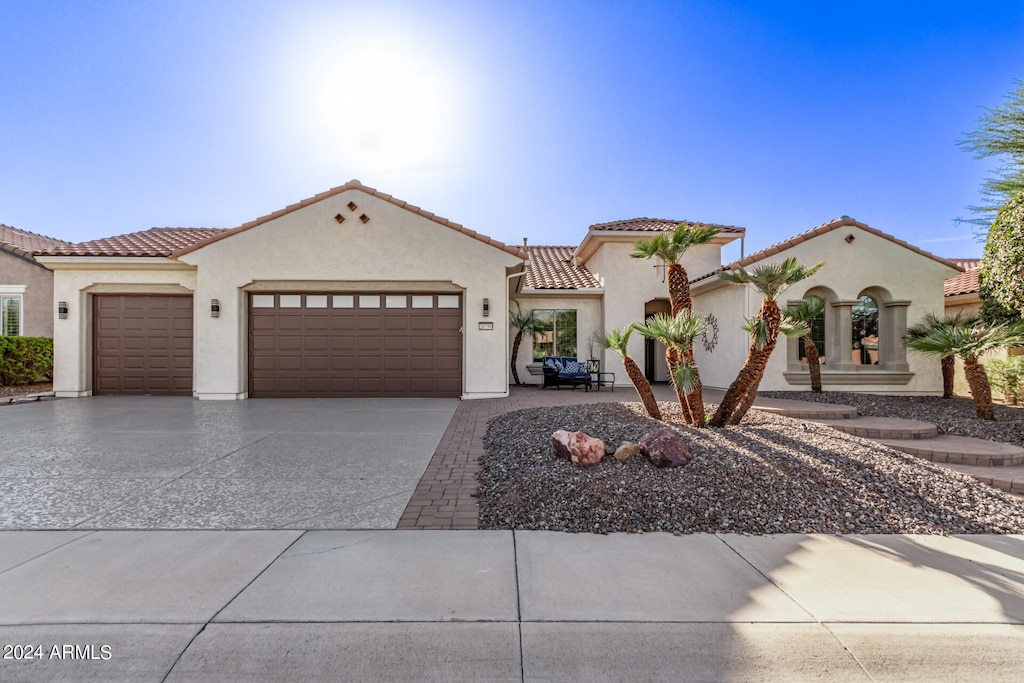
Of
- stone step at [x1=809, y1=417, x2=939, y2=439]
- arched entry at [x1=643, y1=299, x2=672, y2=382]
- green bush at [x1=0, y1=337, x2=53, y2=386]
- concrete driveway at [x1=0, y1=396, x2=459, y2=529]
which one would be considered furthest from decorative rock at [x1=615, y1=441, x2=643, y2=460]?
green bush at [x1=0, y1=337, x2=53, y2=386]

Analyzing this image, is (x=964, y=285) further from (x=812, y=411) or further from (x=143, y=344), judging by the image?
(x=143, y=344)

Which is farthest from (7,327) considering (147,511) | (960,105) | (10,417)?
(960,105)

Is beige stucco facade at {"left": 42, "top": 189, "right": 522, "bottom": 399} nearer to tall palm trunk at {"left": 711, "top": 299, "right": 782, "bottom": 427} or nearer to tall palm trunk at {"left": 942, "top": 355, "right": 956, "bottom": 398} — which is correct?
tall palm trunk at {"left": 711, "top": 299, "right": 782, "bottom": 427}

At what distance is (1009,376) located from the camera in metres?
10.6

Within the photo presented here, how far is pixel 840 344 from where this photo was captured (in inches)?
476

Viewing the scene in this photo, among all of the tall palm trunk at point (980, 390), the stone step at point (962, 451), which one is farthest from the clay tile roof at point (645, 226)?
the stone step at point (962, 451)

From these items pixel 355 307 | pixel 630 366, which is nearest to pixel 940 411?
pixel 630 366

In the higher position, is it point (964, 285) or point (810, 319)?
point (964, 285)

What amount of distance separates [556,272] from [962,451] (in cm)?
1237

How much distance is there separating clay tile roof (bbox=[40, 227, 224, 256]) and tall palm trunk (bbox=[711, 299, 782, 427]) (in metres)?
13.2

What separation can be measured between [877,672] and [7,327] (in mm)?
→ 23546

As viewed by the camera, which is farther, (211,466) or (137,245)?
(137,245)

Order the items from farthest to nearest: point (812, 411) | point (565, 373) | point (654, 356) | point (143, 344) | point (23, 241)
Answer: point (23, 241) < point (654, 356) < point (565, 373) < point (143, 344) < point (812, 411)

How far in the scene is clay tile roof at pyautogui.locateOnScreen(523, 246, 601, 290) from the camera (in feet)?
49.6
